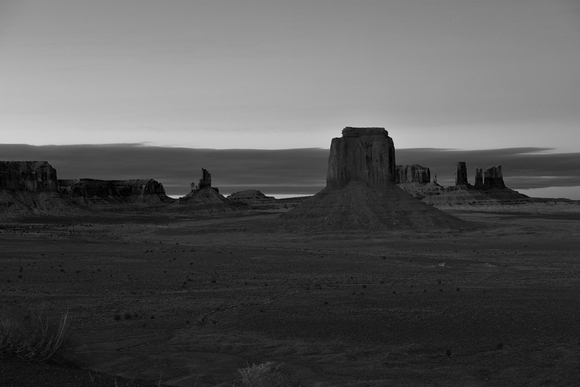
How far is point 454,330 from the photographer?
62.1ft

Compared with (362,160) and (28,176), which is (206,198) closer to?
(28,176)

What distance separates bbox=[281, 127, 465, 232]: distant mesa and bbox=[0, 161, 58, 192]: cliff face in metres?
79.1

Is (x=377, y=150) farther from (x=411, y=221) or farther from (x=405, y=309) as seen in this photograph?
(x=405, y=309)

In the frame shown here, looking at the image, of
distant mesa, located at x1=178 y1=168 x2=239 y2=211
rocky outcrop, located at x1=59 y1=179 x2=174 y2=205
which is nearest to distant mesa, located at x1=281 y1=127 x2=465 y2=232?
distant mesa, located at x1=178 y1=168 x2=239 y2=211

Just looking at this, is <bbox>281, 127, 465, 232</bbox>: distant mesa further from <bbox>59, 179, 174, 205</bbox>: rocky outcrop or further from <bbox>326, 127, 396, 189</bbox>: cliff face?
<bbox>59, 179, 174, 205</bbox>: rocky outcrop

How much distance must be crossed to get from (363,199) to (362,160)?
522cm

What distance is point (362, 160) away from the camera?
74.3 m

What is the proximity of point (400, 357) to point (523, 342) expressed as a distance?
392cm

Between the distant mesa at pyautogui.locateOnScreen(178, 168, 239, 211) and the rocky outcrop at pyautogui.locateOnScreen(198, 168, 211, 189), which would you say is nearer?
the distant mesa at pyautogui.locateOnScreen(178, 168, 239, 211)

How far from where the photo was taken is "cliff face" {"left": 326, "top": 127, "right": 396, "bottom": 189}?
7369 centimetres

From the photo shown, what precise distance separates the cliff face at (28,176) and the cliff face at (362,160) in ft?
267

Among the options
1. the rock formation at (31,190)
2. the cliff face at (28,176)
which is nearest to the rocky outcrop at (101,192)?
the cliff face at (28,176)

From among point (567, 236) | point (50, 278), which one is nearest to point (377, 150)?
point (567, 236)

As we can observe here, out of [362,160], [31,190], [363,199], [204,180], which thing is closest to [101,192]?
[204,180]
